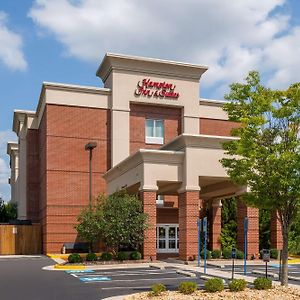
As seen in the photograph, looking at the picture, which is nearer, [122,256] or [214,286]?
[214,286]

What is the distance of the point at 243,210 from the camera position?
31.6m

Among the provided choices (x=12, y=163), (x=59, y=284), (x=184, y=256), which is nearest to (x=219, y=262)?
(x=184, y=256)

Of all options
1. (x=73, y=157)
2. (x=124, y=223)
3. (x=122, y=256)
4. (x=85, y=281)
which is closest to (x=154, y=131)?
(x=73, y=157)

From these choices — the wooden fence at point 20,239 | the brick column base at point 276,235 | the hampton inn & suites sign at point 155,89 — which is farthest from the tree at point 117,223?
the hampton inn & suites sign at point 155,89

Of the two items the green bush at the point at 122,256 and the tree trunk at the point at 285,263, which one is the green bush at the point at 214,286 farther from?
the green bush at the point at 122,256

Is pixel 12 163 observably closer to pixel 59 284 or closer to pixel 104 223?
pixel 104 223

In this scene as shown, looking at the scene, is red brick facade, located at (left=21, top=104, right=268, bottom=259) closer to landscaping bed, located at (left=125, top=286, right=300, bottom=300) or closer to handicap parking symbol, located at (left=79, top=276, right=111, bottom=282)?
handicap parking symbol, located at (left=79, top=276, right=111, bottom=282)

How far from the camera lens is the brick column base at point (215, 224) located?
128 ft

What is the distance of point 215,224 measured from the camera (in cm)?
3941

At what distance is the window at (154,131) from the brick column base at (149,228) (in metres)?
14.3

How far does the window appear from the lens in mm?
44469

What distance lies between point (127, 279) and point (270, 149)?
331 inches

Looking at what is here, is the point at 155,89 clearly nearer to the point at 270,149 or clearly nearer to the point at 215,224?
the point at 215,224

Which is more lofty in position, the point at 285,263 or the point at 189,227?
the point at 189,227
